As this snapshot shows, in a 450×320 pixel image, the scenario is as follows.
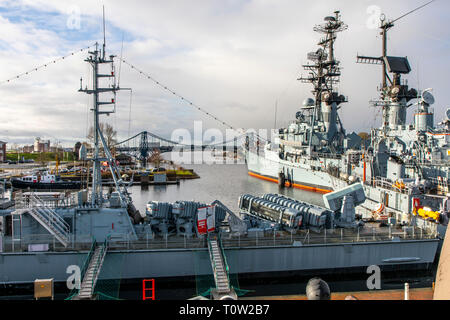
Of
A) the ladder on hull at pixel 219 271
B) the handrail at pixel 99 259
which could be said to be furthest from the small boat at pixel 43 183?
the ladder on hull at pixel 219 271

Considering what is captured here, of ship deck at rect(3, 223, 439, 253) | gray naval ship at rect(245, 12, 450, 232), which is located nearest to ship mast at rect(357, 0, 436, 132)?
gray naval ship at rect(245, 12, 450, 232)

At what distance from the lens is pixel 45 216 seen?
16438 millimetres

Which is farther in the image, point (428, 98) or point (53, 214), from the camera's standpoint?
point (428, 98)

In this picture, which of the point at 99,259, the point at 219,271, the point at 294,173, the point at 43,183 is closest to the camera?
the point at 219,271

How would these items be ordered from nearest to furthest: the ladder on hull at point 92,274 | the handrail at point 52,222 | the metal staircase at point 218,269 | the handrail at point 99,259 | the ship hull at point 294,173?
the ladder on hull at point 92,274
the metal staircase at point 218,269
the handrail at point 99,259
the handrail at point 52,222
the ship hull at point 294,173

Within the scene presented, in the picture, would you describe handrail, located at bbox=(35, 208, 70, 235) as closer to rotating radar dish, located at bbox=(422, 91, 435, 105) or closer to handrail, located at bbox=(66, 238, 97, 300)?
handrail, located at bbox=(66, 238, 97, 300)

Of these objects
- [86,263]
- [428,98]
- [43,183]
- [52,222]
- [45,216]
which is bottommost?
[43,183]

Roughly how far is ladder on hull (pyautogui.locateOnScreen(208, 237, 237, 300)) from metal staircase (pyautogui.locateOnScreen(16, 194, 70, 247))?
6637 millimetres

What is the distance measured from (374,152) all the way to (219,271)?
2802 centimetres

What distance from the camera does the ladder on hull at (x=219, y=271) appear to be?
42.7 ft

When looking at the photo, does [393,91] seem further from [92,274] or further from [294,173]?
[92,274]

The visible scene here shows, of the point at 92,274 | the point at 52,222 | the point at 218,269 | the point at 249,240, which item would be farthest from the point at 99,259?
the point at 249,240

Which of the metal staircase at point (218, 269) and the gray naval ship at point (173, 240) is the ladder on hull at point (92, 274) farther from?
the metal staircase at point (218, 269)

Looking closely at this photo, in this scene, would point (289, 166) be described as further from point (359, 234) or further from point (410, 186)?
point (359, 234)
